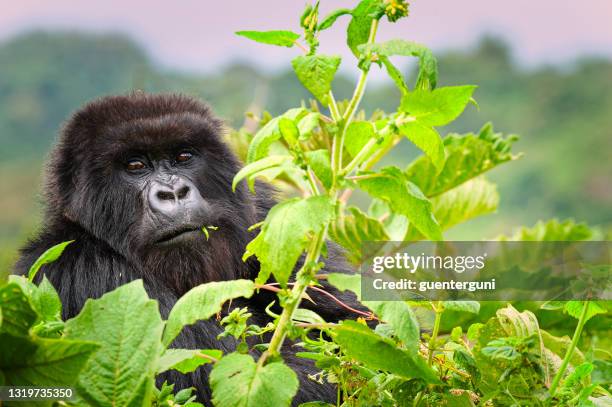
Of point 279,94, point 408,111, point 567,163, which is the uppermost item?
point 408,111

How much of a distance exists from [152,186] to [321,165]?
6.40 ft

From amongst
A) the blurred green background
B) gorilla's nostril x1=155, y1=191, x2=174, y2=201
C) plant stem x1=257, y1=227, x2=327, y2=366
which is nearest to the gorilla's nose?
gorilla's nostril x1=155, y1=191, x2=174, y2=201

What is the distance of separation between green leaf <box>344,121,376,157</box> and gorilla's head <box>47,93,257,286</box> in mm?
1723

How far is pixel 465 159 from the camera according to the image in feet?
14.8

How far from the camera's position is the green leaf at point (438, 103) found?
187 cm

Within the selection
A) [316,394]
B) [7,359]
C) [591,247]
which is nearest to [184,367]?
[7,359]

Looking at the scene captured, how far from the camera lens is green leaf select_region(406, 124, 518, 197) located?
4.49 meters

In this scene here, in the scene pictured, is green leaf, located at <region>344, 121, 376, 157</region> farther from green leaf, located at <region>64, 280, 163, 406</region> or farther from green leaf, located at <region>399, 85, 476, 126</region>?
green leaf, located at <region>64, 280, 163, 406</region>

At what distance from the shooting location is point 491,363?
212 centimetres

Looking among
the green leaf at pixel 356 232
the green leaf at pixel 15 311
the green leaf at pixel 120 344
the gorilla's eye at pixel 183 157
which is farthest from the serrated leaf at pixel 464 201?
the green leaf at pixel 15 311

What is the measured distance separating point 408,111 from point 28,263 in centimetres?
228

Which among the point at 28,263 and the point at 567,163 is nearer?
the point at 28,263

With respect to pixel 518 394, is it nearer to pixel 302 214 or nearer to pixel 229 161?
pixel 302 214

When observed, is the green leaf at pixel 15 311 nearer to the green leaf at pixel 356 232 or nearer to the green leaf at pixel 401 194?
the green leaf at pixel 401 194
